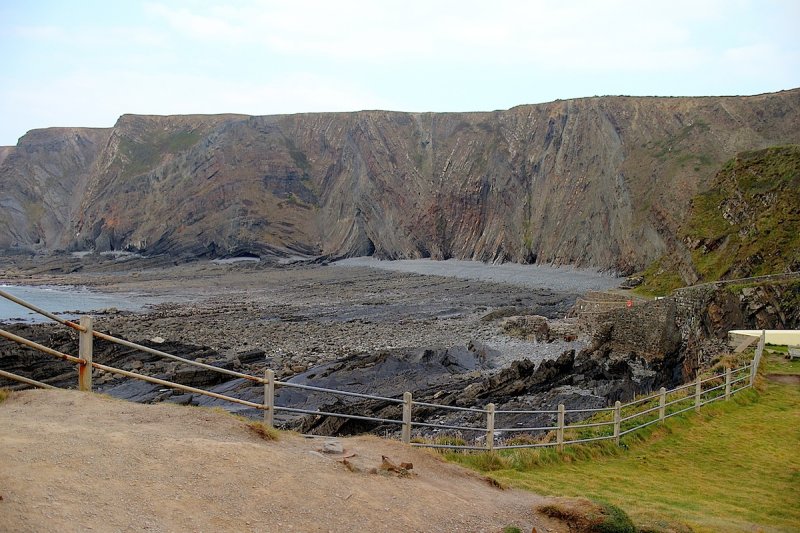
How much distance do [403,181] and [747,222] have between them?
8067cm

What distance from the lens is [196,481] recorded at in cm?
665

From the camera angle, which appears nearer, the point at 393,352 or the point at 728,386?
the point at 728,386

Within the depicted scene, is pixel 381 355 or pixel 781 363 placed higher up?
pixel 781 363

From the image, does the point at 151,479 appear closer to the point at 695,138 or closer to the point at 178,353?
the point at 178,353

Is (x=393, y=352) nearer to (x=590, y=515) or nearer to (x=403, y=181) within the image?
(x=590, y=515)

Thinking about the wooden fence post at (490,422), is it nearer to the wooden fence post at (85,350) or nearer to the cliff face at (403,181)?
the wooden fence post at (85,350)

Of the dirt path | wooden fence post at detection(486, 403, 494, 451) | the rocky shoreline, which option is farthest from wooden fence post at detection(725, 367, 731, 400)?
the dirt path

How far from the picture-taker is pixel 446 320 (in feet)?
151

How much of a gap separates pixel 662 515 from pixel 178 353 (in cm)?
2801

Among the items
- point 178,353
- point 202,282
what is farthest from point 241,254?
point 178,353

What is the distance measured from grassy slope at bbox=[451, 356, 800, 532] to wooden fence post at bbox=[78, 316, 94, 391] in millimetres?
5455

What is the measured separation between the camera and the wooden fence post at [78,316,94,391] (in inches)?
352

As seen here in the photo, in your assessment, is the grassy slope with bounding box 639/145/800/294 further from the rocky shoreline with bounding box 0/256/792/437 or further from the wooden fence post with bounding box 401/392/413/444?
the wooden fence post with bounding box 401/392/413/444

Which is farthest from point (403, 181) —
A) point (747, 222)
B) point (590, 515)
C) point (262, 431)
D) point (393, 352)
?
point (590, 515)
